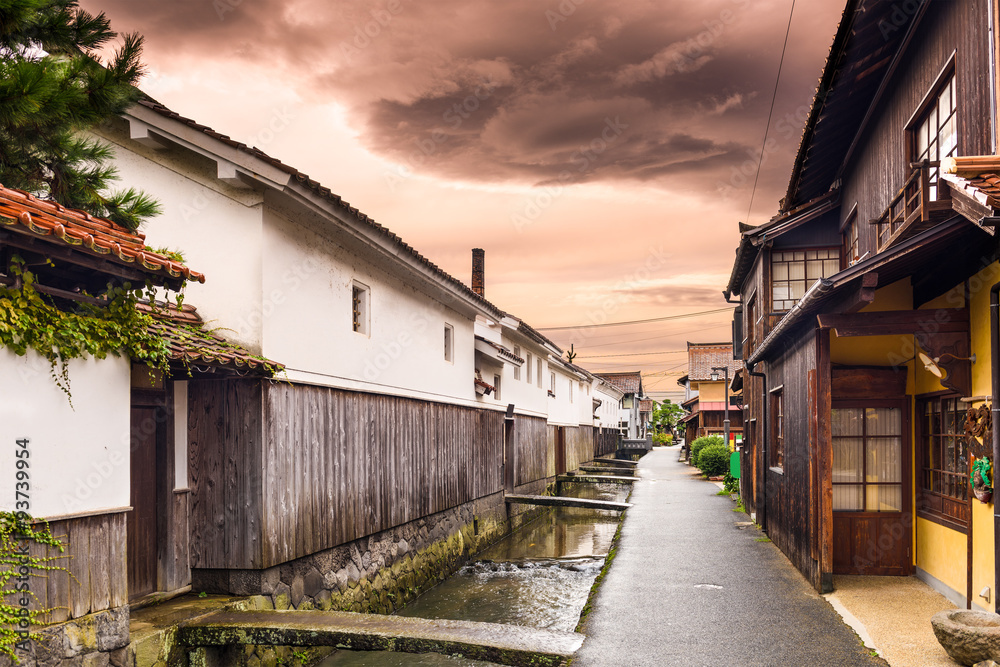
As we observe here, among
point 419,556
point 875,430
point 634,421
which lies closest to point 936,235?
point 875,430

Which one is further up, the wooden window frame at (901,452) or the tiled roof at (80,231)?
the tiled roof at (80,231)

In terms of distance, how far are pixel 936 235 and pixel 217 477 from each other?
24.3ft

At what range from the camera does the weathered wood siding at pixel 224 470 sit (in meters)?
8.02

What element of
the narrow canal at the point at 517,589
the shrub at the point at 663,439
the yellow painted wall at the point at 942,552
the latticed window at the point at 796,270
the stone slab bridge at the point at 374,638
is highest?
the latticed window at the point at 796,270

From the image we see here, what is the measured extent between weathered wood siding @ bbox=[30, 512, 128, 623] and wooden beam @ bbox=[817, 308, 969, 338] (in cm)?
715

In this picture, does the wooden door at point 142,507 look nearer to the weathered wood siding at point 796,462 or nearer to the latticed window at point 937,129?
the weathered wood siding at point 796,462

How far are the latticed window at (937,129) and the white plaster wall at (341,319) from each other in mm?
6907

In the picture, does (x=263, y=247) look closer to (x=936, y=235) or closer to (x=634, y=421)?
(x=936, y=235)

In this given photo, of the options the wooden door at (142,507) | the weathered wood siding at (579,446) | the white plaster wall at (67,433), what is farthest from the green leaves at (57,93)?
the weathered wood siding at (579,446)

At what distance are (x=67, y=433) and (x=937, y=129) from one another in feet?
29.7

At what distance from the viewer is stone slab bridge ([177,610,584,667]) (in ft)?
21.8

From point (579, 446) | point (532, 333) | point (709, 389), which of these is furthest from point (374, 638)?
point (709, 389)

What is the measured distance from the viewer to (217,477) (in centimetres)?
811

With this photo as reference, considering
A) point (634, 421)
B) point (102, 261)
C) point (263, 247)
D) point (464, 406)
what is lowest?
point (634, 421)
